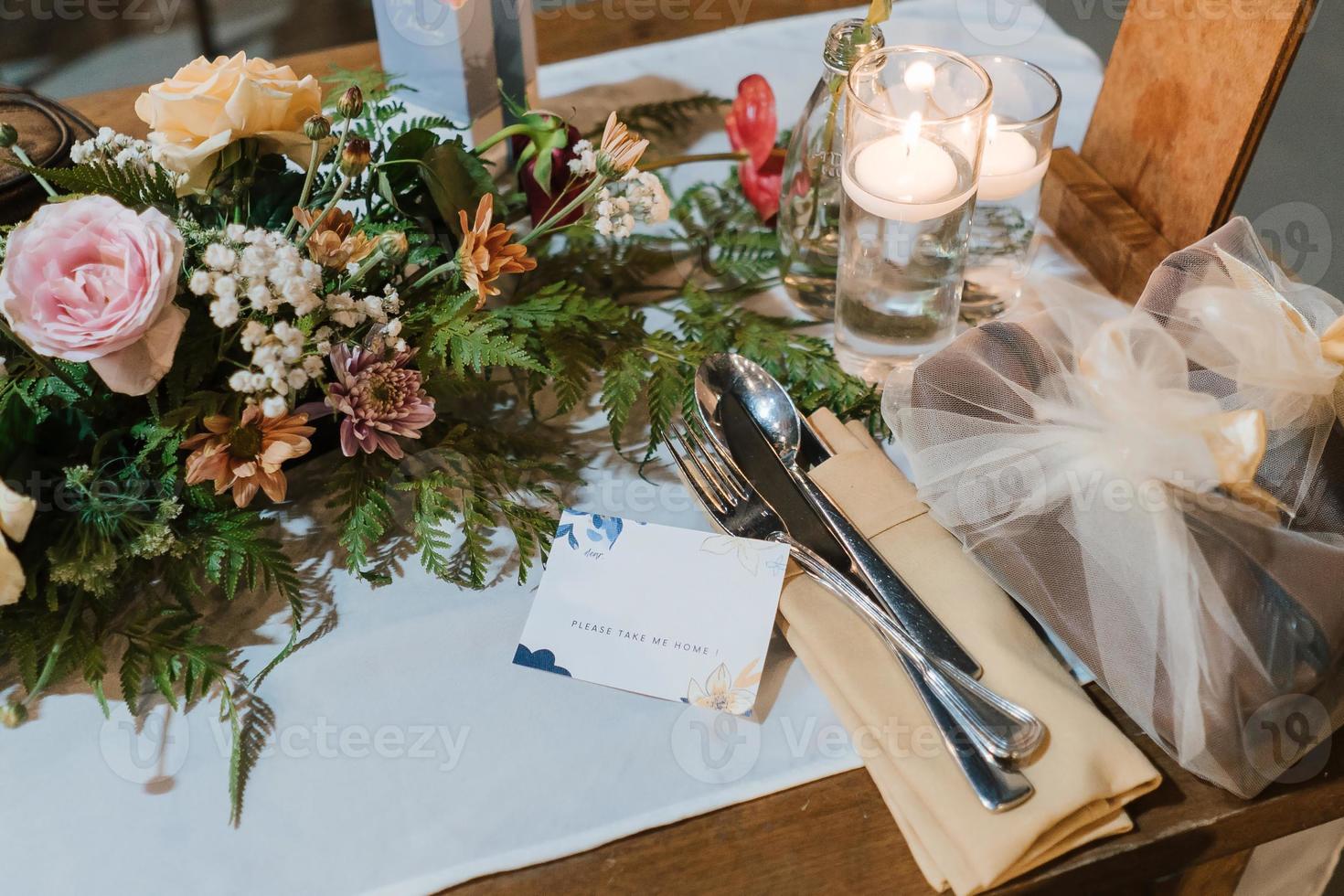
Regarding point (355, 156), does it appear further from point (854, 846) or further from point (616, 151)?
point (854, 846)

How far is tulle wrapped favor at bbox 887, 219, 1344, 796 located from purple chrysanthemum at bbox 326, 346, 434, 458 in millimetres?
291

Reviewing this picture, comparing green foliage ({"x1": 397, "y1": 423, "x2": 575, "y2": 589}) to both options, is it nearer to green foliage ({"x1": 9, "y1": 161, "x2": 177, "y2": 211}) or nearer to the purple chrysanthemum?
the purple chrysanthemum

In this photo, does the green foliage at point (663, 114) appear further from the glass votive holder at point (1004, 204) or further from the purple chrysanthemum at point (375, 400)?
the purple chrysanthemum at point (375, 400)

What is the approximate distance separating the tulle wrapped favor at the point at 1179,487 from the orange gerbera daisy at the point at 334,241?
335mm

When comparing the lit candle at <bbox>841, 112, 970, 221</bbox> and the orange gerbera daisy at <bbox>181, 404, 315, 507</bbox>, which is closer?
the orange gerbera daisy at <bbox>181, 404, 315, 507</bbox>

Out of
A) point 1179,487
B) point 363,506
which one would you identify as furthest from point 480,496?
point 1179,487

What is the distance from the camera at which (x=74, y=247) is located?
1.68ft

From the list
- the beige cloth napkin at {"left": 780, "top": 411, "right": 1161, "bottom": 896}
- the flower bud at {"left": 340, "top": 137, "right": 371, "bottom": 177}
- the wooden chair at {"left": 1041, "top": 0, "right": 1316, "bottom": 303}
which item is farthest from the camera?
the wooden chair at {"left": 1041, "top": 0, "right": 1316, "bottom": 303}

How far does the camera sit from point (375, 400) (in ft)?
1.94

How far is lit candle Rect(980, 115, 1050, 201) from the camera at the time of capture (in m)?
0.76

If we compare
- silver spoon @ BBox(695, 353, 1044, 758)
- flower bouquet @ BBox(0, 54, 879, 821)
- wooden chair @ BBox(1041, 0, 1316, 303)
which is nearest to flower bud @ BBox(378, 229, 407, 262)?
flower bouquet @ BBox(0, 54, 879, 821)

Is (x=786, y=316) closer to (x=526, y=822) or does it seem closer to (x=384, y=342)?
(x=384, y=342)

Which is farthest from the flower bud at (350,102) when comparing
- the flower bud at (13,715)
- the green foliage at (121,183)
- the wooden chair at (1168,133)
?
the wooden chair at (1168,133)

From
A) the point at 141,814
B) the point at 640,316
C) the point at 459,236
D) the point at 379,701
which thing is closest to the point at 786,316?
the point at 640,316
